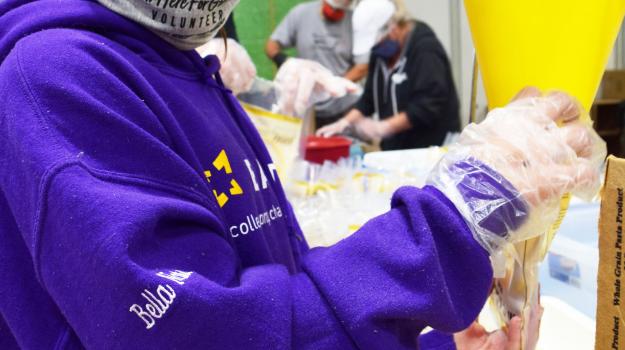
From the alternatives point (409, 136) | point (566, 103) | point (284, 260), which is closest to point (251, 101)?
point (284, 260)

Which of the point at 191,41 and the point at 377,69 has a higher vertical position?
the point at 191,41

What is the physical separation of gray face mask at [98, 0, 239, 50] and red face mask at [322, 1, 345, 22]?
2547 millimetres

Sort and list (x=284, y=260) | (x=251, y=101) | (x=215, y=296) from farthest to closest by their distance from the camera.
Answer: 1. (x=251, y=101)
2. (x=284, y=260)
3. (x=215, y=296)

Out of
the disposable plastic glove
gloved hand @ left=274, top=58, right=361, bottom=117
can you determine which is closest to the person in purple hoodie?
gloved hand @ left=274, top=58, right=361, bottom=117

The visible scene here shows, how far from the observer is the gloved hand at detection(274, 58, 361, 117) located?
48.4 inches

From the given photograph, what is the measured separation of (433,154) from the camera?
166cm

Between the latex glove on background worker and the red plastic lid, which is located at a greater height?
the red plastic lid

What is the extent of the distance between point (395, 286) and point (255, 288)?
12 cm

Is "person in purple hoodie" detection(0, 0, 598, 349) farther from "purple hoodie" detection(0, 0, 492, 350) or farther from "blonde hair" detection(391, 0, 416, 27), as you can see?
"blonde hair" detection(391, 0, 416, 27)

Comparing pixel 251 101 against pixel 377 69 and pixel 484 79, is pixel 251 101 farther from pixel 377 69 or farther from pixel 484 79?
pixel 377 69

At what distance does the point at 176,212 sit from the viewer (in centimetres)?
41

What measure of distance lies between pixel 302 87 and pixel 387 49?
1.57 metres

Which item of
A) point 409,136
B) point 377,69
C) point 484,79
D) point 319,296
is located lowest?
point 409,136

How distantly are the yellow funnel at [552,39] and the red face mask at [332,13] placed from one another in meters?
2.46
